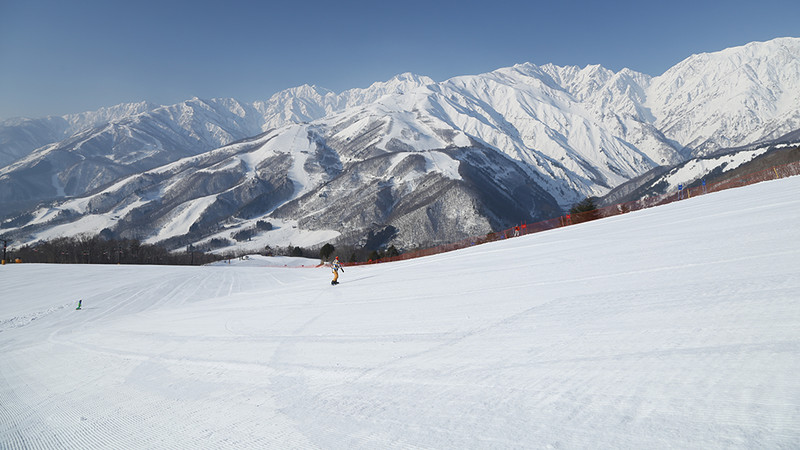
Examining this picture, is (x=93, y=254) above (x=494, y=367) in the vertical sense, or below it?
above

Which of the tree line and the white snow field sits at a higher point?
the tree line

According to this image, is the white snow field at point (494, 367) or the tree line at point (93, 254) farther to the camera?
the tree line at point (93, 254)

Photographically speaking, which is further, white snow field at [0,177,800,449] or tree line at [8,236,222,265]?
tree line at [8,236,222,265]

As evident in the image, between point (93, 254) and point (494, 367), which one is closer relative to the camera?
point (494, 367)

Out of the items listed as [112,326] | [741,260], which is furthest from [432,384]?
[112,326]

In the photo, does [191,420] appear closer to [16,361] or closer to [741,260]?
[741,260]

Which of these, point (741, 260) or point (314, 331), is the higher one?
point (741, 260)

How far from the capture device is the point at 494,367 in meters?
4.99

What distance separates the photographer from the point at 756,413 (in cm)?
293

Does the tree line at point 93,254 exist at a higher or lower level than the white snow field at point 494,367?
higher

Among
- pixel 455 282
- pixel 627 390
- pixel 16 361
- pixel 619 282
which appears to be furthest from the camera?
pixel 455 282

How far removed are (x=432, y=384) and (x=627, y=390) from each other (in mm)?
2208

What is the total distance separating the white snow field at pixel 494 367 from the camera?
335 cm

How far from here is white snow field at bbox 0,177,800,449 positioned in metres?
3.35
